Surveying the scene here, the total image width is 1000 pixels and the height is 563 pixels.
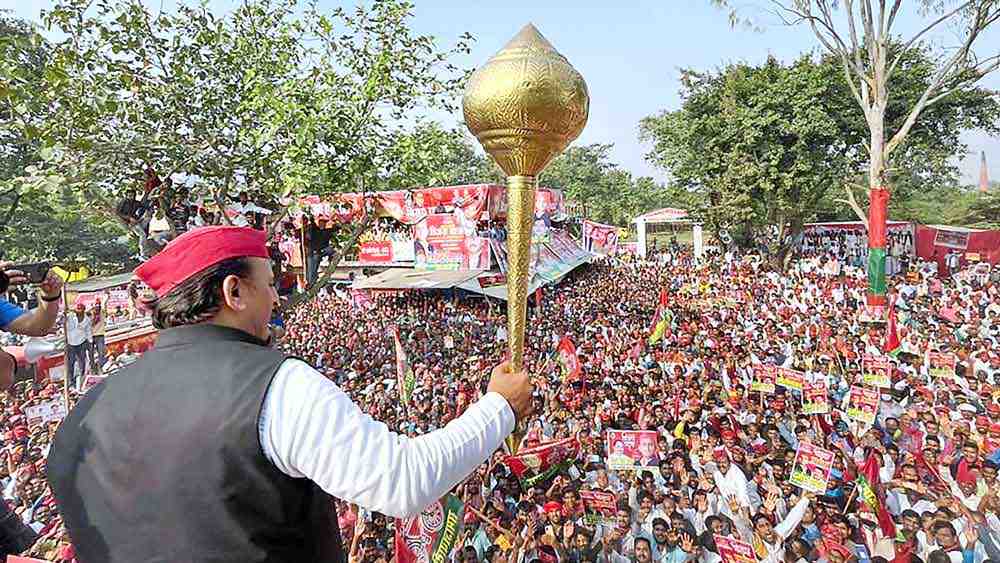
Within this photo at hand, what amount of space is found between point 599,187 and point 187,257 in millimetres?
41045

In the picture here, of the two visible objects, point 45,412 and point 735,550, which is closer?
point 735,550

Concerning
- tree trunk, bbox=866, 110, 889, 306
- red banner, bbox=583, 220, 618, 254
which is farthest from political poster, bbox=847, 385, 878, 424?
red banner, bbox=583, 220, 618, 254

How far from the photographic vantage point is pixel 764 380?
7012 mm

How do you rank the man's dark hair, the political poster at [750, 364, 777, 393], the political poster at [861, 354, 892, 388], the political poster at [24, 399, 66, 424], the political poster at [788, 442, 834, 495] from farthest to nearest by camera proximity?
the political poster at [750, 364, 777, 393]
the political poster at [861, 354, 892, 388]
the political poster at [24, 399, 66, 424]
the political poster at [788, 442, 834, 495]
the man's dark hair

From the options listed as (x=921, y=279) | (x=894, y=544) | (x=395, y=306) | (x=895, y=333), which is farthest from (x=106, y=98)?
(x=921, y=279)

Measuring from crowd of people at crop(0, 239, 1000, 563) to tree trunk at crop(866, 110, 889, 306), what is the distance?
81cm

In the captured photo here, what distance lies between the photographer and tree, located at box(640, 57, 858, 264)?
67.3 feet

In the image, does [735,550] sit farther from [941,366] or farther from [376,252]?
[376,252]

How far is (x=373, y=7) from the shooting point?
6.77 meters

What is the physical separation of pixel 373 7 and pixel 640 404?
5207mm

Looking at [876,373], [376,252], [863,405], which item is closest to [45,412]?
[863,405]

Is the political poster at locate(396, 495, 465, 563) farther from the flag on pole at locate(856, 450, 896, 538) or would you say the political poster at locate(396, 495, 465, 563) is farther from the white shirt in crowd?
the white shirt in crowd

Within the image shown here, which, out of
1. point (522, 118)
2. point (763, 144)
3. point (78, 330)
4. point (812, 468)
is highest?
point (763, 144)

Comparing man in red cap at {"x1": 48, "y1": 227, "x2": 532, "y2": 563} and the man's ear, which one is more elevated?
the man's ear
